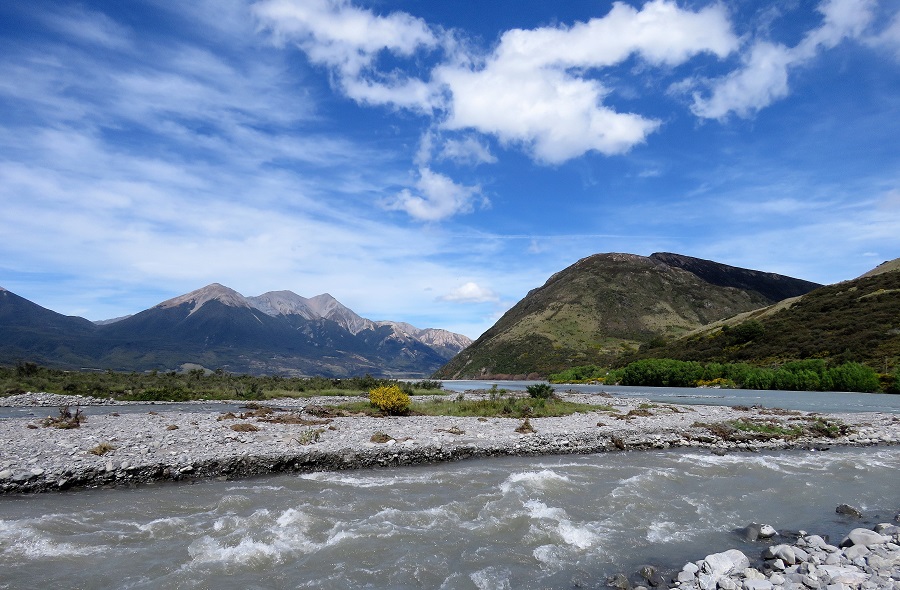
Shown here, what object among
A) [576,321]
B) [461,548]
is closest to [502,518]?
[461,548]

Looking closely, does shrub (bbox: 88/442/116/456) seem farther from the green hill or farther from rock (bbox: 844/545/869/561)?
the green hill

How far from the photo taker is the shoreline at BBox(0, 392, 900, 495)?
1656 centimetres

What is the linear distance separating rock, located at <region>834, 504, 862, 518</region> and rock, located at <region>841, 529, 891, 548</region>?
3828mm

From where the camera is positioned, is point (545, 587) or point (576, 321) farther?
point (576, 321)

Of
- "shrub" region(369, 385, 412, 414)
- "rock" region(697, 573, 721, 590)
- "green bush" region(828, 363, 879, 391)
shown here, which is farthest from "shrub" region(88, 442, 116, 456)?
"green bush" region(828, 363, 879, 391)

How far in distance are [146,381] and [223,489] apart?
64.7 meters

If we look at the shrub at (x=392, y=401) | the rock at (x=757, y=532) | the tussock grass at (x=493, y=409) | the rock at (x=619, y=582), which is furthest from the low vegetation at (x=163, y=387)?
the rock at (x=619, y=582)

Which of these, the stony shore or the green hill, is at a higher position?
the green hill

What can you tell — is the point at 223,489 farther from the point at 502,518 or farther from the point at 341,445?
the point at 502,518

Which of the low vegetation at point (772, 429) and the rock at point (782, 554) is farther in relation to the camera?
the low vegetation at point (772, 429)

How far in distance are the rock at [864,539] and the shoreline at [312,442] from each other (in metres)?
12.8

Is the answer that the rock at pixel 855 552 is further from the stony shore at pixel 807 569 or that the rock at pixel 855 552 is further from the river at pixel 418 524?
the river at pixel 418 524

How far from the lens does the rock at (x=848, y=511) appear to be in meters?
13.4

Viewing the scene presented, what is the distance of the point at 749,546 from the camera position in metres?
11.3
